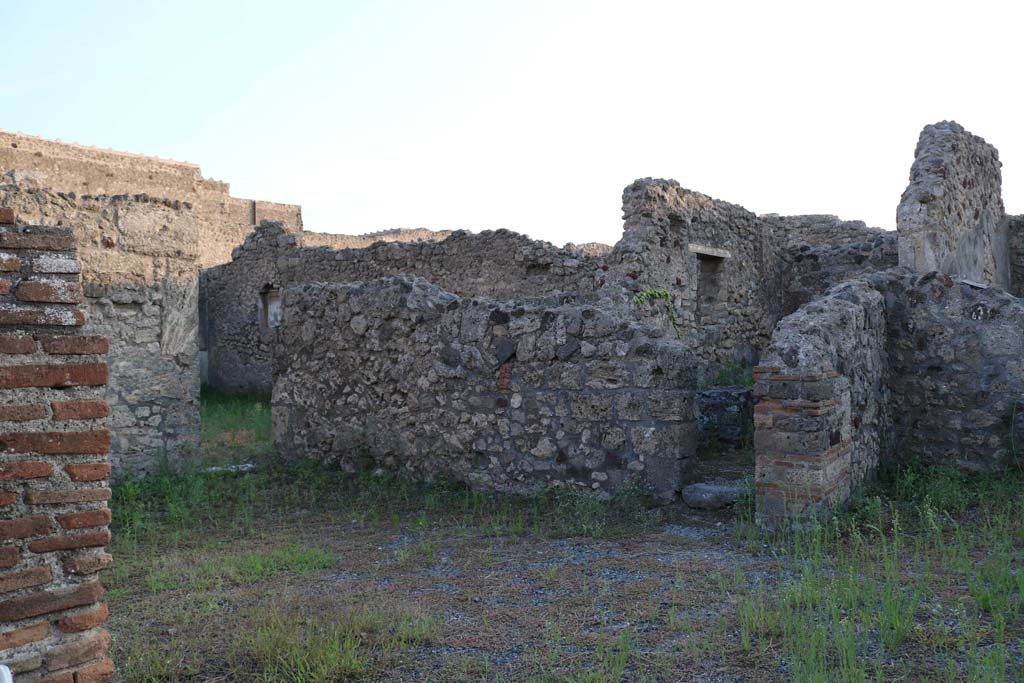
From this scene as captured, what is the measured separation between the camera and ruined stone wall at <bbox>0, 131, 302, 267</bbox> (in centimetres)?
1942

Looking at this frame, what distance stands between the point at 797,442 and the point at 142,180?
67.9ft

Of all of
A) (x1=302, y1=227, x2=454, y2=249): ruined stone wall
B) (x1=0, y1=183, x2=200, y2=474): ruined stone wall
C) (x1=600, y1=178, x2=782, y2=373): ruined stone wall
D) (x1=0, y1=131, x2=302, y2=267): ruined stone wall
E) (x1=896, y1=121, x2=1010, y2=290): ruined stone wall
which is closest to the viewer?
(x1=0, y1=183, x2=200, y2=474): ruined stone wall

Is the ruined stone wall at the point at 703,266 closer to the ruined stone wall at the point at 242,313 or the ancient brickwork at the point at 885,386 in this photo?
the ancient brickwork at the point at 885,386

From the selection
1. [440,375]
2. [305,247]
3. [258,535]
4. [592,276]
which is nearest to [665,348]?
[440,375]

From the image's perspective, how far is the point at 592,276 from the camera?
10.6 meters

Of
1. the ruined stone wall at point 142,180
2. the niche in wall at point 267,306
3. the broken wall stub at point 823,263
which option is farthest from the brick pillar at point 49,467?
the ruined stone wall at point 142,180

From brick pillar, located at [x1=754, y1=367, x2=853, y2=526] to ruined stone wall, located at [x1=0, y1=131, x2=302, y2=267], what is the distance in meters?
15.8

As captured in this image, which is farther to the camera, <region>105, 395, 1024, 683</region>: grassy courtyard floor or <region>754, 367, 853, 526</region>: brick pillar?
<region>754, 367, 853, 526</region>: brick pillar

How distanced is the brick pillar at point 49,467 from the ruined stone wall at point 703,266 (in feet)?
26.0

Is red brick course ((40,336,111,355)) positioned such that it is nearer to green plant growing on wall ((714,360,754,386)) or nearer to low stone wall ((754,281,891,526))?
low stone wall ((754,281,891,526))

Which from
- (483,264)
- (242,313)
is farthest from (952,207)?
(242,313)

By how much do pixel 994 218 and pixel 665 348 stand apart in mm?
6835

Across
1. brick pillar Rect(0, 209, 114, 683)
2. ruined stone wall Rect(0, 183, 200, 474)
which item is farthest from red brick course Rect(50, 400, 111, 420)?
ruined stone wall Rect(0, 183, 200, 474)

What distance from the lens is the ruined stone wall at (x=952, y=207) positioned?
8445mm
